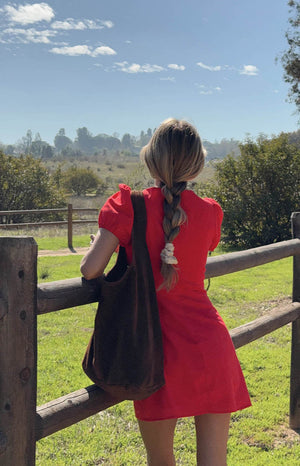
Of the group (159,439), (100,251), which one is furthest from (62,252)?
(100,251)

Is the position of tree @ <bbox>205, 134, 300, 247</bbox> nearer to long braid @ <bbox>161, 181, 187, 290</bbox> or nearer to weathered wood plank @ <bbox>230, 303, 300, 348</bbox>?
weathered wood plank @ <bbox>230, 303, 300, 348</bbox>

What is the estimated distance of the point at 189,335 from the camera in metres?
1.81

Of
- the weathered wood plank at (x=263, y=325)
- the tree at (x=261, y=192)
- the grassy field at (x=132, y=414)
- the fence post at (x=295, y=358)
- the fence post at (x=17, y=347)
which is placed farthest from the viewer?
the tree at (x=261, y=192)

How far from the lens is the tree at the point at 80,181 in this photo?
37688 mm

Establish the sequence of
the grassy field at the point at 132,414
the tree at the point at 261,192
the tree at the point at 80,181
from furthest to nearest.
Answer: the tree at the point at 80,181, the tree at the point at 261,192, the grassy field at the point at 132,414

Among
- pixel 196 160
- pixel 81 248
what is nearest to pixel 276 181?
pixel 81 248

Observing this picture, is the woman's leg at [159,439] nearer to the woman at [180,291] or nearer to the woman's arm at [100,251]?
the woman at [180,291]

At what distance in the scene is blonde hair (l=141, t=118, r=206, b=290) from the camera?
171cm

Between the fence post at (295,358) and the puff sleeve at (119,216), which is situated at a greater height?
the puff sleeve at (119,216)

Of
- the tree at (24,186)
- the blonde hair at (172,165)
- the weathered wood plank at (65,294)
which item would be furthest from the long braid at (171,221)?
the tree at (24,186)

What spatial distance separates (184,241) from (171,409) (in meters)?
0.61

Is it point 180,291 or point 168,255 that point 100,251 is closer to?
point 168,255

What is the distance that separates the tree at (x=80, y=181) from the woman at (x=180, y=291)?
36.2 meters

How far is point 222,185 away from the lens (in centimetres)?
1639
